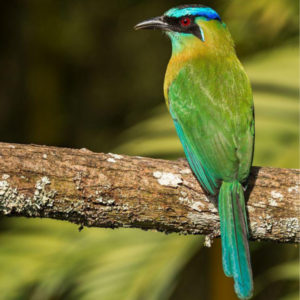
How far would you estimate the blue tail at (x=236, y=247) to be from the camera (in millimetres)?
2779

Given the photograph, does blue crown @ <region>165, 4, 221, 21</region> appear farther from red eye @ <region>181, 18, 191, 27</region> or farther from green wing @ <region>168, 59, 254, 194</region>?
green wing @ <region>168, 59, 254, 194</region>

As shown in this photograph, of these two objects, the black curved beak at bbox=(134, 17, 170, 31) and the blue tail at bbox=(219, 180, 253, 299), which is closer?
→ the blue tail at bbox=(219, 180, 253, 299)

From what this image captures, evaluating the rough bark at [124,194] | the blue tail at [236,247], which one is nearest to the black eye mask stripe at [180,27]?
the rough bark at [124,194]

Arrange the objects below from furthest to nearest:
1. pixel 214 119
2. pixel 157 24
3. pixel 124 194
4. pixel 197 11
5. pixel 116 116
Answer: pixel 116 116, pixel 157 24, pixel 197 11, pixel 214 119, pixel 124 194

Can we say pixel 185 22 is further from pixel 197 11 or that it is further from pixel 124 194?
pixel 124 194

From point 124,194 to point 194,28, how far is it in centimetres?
142

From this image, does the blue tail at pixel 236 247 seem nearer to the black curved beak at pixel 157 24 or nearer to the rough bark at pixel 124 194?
the rough bark at pixel 124 194

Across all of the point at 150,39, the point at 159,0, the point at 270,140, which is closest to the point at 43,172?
the point at 270,140

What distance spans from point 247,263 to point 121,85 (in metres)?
4.26

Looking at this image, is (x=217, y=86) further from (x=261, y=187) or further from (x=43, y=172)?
(x=43, y=172)

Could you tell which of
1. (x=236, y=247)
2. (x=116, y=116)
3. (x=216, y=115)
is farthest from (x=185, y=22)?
(x=116, y=116)

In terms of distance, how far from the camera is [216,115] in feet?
10.7

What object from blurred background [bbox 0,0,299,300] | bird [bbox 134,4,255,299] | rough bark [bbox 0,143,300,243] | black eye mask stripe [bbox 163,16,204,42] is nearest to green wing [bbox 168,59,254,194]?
bird [bbox 134,4,255,299]

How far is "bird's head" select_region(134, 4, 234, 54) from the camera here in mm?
3676
